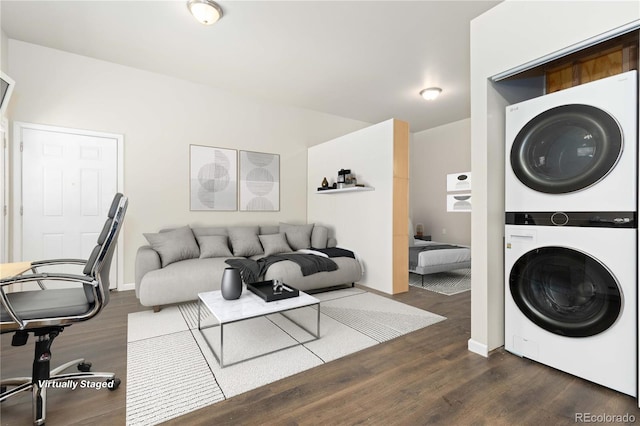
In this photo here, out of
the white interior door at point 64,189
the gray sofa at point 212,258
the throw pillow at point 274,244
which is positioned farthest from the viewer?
the throw pillow at point 274,244

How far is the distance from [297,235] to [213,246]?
1.29m

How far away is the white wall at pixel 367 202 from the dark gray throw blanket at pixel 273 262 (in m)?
0.61

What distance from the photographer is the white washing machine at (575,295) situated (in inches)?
62.1

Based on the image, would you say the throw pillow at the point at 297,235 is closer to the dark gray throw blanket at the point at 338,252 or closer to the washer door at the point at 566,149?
the dark gray throw blanket at the point at 338,252

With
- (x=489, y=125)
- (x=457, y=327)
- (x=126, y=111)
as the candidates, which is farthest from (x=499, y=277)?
(x=126, y=111)

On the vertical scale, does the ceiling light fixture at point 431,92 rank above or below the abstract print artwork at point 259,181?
above

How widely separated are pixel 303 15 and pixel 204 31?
1.10 m

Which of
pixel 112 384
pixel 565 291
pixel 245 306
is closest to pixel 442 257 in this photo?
pixel 565 291

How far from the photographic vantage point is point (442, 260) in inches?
164

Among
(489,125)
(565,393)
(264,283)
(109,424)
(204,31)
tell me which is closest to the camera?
(109,424)

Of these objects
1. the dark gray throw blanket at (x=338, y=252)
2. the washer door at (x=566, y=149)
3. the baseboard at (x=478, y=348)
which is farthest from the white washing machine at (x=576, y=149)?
the dark gray throw blanket at (x=338, y=252)

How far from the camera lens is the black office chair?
1374 millimetres

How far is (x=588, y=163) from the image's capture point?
5.64ft

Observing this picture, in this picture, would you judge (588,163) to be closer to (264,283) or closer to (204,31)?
(264,283)
